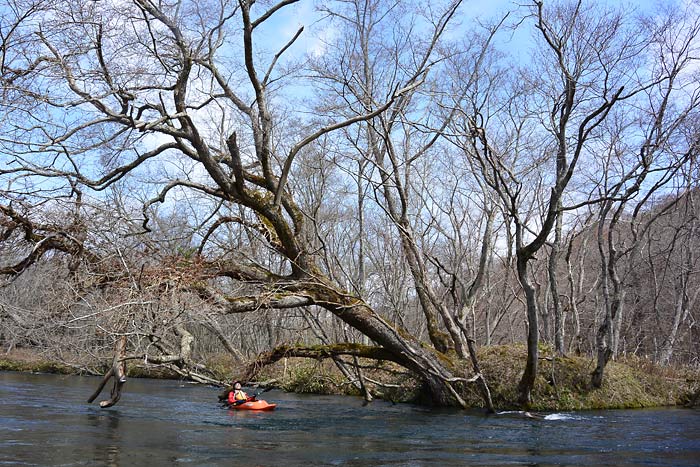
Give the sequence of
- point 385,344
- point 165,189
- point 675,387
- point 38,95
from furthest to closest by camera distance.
Result: point 675,387
point 385,344
point 165,189
point 38,95

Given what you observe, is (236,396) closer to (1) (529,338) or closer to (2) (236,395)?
(2) (236,395)

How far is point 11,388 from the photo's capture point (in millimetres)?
22484

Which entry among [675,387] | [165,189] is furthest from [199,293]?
[675,387]

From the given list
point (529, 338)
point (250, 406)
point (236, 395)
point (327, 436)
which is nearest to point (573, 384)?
point (529, 338)

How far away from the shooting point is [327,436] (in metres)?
12.5

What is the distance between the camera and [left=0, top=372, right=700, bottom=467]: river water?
9.49 metres

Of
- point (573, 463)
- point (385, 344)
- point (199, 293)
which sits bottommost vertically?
point (573, 463)

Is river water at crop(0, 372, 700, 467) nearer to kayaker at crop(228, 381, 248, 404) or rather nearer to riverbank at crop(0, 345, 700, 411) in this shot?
kayaker at crop(228, 381, 248, 404)

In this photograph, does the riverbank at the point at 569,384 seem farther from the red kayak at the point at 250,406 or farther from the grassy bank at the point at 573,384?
the red kayak at the point at 250,406

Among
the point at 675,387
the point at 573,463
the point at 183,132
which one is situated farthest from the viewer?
the point at 675,387

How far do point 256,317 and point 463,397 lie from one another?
687 centimetres

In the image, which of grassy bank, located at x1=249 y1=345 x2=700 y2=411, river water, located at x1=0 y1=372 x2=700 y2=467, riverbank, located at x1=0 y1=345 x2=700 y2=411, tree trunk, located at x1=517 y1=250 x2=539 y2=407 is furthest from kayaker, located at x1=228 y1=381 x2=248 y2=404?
tree trunk, located at x1=517 y1=250 x2=539 y2=407

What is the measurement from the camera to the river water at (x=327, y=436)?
949 cm

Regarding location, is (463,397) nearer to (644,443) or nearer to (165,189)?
(644,443)
